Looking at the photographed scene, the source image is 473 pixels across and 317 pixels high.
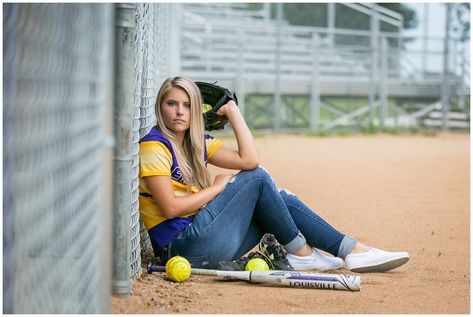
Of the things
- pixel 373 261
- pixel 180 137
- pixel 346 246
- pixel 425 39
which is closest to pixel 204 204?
pixel 180 137

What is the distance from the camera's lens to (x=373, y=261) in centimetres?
529

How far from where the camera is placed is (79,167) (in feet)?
10.8

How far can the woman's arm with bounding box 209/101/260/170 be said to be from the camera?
17.2 ft

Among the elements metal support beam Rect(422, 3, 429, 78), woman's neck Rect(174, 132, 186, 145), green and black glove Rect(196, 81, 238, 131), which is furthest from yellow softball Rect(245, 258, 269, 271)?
metal support beam Rect(422, 3, 429, 78)

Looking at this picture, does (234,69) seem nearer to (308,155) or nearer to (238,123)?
(308,155)

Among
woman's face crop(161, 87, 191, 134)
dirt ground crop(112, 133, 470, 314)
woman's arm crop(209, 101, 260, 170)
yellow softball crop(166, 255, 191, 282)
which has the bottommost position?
dirt ground crop(112, 133, 470, 314)

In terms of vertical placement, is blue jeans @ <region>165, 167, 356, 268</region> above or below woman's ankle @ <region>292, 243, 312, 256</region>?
above

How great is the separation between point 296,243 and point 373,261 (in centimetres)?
44

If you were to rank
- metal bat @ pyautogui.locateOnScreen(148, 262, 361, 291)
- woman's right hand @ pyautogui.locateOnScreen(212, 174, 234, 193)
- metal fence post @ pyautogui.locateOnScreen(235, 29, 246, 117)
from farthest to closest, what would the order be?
metal fence post @ pyautogui.locateOnScreen(235, 29, 246, 117) < woman's right hand @ pyautogui.locateOnScreen(212, 174, 234, 193) < metal bat @ pyautogui.locateOnScreen(148, 262, 361, 291)

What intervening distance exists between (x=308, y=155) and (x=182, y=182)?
30.1 ft

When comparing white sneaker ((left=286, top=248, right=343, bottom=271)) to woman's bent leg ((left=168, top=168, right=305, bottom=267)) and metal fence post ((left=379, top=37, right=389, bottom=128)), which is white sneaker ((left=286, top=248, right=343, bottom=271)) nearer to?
woman's bent leg ((left=168, top=168, right=305, bottom=267))

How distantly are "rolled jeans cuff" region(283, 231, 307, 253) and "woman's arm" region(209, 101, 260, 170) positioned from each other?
467mm

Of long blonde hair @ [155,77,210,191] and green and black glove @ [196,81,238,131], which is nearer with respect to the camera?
long blonde hair @ [155,77,210,191]

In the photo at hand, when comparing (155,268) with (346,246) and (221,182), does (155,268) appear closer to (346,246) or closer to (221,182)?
(221,182)
